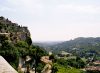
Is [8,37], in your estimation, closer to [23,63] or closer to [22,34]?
[23,63]

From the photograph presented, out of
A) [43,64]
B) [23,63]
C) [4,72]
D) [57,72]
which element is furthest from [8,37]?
[4,72]

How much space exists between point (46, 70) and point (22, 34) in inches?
488

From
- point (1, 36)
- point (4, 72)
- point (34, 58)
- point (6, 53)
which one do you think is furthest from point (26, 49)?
point (4, 72)

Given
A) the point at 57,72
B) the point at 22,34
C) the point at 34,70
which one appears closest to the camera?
the point at 34,70

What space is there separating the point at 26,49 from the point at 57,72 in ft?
28.0

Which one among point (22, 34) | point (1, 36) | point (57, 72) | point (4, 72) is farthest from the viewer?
point (22, 34)

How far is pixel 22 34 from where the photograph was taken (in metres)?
62.4

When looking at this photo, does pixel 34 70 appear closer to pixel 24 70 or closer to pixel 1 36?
pixel 24 70

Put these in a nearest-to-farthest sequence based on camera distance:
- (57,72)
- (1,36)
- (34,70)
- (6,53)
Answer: (6,53), (1,36), (34,70), (57,72)

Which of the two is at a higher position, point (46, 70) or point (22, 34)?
point (22, 34)

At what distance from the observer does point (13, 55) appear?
4475cm

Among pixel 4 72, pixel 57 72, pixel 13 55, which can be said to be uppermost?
pixel 4 72

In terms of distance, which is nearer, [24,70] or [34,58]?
[24,70]

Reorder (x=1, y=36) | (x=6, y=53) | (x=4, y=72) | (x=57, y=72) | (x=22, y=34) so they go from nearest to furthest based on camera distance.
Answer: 1. (x=4, y=72)
2. (x=6, y=53)
3. (x=1, y=36)
4. (x=57, y=72)
5. (x=22, y=34)
